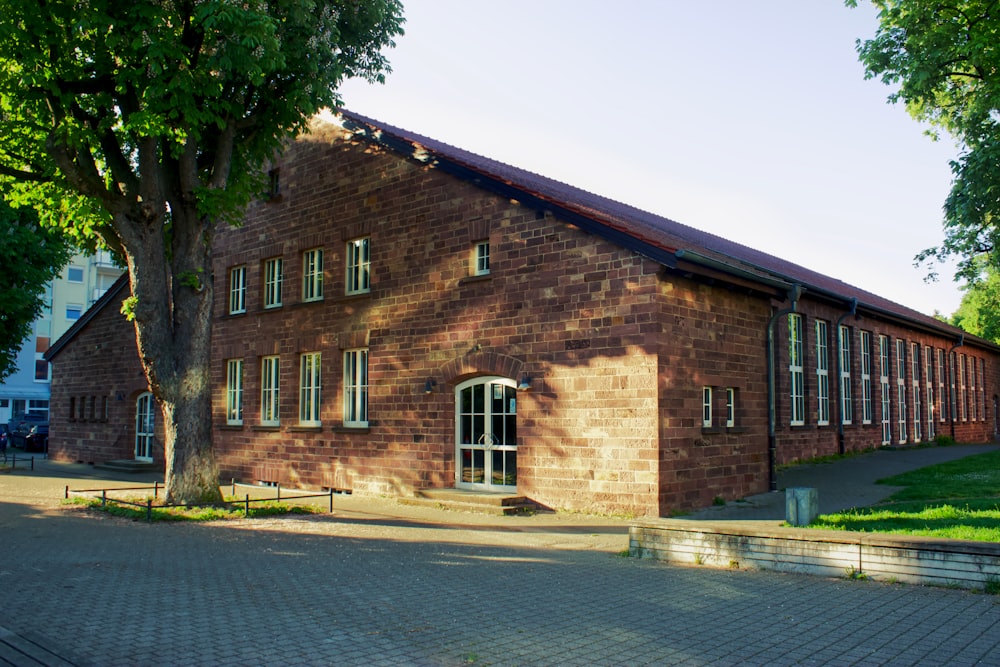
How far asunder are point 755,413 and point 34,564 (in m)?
11.1

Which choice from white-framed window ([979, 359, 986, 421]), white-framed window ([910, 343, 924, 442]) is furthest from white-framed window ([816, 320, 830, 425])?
white-framed window ([979, 359, 986, 421])

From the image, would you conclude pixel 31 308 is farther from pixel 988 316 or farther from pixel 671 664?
pixel 988 316

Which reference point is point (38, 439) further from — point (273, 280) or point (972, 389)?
point (972, 389)

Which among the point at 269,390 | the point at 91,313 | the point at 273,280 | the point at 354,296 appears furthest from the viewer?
the point at 91,313

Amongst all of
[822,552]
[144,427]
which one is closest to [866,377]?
[822,552]

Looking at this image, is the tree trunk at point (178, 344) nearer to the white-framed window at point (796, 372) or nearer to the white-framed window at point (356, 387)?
the white-framed window at point (356, 387)

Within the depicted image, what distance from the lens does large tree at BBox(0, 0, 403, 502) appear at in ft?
41.3

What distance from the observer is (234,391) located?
20562 mm

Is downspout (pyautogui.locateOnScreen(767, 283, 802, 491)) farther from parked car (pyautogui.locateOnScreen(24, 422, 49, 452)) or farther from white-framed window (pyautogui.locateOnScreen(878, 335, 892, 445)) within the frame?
parked car (pyautogui.locateOnScreen(24, 422, 49, 452))

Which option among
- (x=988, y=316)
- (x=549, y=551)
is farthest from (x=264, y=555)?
(x=988, y=316)

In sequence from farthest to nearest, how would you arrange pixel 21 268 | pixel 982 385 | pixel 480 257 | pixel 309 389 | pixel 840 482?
pixel 982 385 → pixel 21 268 → pixel 309 389 → pixel 840 482 → pixel 480 257

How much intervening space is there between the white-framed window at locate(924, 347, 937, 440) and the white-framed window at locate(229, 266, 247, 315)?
67.7 ft

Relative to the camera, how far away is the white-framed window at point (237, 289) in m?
A: 20.6

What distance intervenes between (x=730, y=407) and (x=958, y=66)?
9562mm
